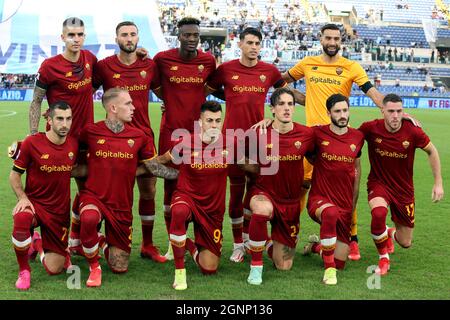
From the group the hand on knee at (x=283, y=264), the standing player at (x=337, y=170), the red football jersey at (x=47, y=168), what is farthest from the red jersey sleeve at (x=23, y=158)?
the standing player at (x=337, y=170)

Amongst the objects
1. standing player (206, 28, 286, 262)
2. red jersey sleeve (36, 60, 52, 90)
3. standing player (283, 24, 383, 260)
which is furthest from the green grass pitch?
red jersey sleeve (36, 60, 52, 90)

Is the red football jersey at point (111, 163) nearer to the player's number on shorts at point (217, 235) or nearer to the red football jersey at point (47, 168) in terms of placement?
the red football jersey at point (47, 168)

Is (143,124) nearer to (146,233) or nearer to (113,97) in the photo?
(113,97)

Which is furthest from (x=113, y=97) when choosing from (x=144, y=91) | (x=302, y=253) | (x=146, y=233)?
(x=302, y=253)

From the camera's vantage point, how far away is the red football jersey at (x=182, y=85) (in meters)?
6.24

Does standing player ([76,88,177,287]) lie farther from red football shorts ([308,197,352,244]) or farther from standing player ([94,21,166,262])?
red football shorts ([308,197,352,244])

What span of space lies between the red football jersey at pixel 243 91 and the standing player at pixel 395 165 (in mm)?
1071

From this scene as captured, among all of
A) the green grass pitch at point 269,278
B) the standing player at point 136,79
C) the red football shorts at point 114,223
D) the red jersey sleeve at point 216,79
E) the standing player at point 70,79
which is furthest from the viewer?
the red jersey sleeve at point 216,79

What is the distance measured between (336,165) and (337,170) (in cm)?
5

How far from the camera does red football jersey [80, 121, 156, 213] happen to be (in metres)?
5.51

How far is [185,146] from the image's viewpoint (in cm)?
567

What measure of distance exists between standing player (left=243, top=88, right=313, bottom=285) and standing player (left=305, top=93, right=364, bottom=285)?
0.15 metres
